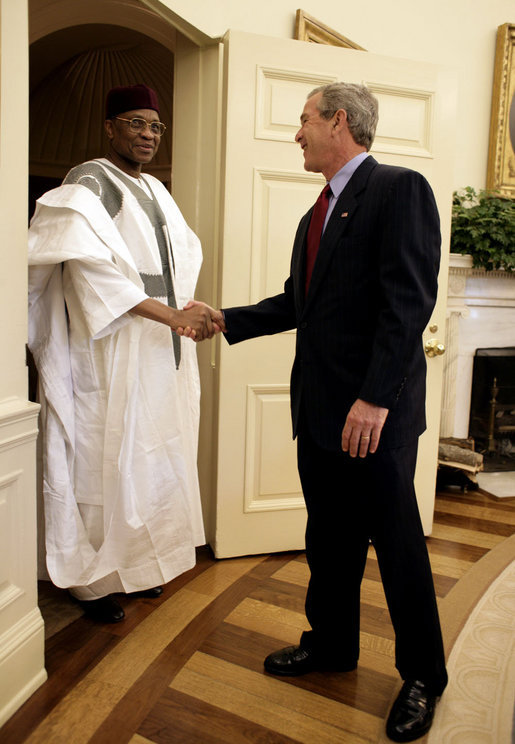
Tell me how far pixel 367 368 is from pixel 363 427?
0.15 m

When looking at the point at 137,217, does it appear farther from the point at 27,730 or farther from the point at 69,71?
the point at 69,71

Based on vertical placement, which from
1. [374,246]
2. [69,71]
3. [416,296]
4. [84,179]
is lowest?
[416,296]

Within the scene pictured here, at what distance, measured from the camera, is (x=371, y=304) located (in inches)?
59.2

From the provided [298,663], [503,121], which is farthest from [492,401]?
[298,663]

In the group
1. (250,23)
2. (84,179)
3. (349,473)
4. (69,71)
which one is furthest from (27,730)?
(69,71)

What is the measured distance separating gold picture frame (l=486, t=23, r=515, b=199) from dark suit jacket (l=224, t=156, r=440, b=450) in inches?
112

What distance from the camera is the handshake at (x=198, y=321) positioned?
196 centimetres

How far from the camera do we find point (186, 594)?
222 cm

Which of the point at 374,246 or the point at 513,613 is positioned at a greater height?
the point at 374,246

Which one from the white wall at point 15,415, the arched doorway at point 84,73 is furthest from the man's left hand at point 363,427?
the arched doorway at point 84,73

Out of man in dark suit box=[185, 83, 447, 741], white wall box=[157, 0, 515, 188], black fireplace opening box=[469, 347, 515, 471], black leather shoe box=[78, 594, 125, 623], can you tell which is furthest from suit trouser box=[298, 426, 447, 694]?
black fireplace opening box=[469, 347, 515, 471]

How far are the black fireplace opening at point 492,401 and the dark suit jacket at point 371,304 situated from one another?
279 centimetres

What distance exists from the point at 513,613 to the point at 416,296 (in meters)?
1.37

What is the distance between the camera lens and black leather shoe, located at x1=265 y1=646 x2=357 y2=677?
1754mm
